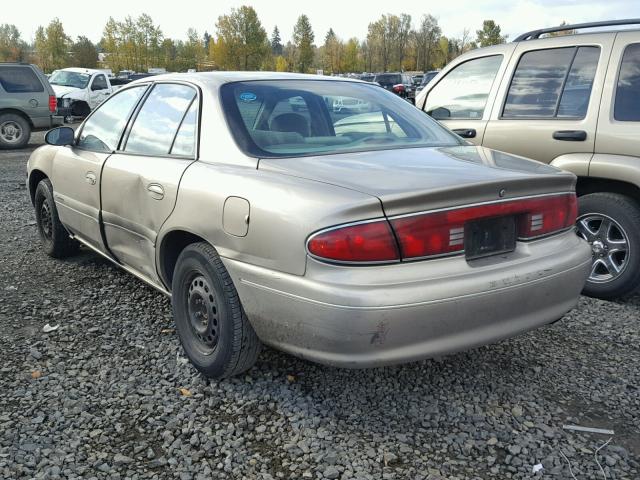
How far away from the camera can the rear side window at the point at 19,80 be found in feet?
47.8

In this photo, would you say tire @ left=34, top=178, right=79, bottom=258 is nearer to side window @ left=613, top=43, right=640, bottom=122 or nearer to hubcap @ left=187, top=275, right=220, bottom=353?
hubcap @ left=187, top=275, right=220, bottom=353

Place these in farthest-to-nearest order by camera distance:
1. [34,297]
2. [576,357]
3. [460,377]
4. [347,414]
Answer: [34,297], [576,357], [460,377], [347,414]

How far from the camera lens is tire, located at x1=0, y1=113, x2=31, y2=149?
582 inches

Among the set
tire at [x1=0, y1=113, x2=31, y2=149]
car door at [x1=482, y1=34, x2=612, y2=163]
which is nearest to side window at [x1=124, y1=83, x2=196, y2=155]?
car door at [x1=482, y1=34, x2=612, y2=163]

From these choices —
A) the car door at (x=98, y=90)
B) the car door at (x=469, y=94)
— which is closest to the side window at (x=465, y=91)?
the car door at (x=469, y=94)

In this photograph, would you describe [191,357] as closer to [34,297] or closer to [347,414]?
[347,414]

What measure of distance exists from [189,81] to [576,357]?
274 cm

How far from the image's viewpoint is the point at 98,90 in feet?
69.8

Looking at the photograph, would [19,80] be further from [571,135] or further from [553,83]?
[571,135]

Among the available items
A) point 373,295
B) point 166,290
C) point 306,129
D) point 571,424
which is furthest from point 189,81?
point 571,424

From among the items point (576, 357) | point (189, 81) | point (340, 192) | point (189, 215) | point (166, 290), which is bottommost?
point (576, 357)

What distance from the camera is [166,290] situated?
3.64 meters

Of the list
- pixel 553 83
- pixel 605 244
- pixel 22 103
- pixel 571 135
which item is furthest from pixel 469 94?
pixel 22 103

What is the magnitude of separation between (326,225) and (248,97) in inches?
49.8
